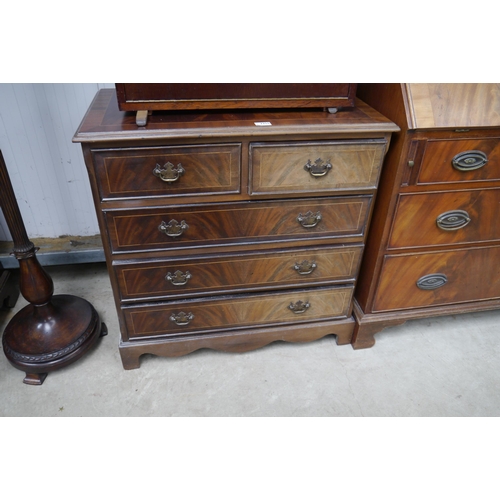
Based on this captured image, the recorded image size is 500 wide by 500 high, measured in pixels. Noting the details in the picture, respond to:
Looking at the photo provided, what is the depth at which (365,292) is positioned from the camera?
1683 mm

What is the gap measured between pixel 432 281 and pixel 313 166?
76cm

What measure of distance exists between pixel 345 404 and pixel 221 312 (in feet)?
1.98

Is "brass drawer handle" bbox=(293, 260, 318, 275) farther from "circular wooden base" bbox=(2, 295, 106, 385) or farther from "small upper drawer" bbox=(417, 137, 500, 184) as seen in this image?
"circular wooden base" bbox=(2, 295, 106, 385)

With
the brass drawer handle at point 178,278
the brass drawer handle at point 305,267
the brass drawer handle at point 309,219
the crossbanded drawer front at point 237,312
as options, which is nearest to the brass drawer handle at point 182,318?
the crossbanded drawer front at point 237,312

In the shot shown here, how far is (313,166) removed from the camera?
1.31m

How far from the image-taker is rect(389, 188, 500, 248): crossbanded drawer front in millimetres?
1437

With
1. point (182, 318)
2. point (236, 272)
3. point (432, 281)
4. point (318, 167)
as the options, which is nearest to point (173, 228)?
point (236, 272)

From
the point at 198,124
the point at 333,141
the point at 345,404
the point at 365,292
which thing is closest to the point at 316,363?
the point at 345,404

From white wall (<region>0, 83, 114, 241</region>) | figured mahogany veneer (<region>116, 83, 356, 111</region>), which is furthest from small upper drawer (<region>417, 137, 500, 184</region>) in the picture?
white wall (<region>0, 83, 114, 241</region>)

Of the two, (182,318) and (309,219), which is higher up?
(309,219)

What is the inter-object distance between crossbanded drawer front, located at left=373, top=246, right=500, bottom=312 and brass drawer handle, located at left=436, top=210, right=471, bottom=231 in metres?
0.13

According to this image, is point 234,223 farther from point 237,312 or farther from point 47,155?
point 47,155

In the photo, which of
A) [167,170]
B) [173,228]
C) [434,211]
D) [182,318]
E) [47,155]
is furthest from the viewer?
[47,155]

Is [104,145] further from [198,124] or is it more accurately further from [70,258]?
[70,258]
